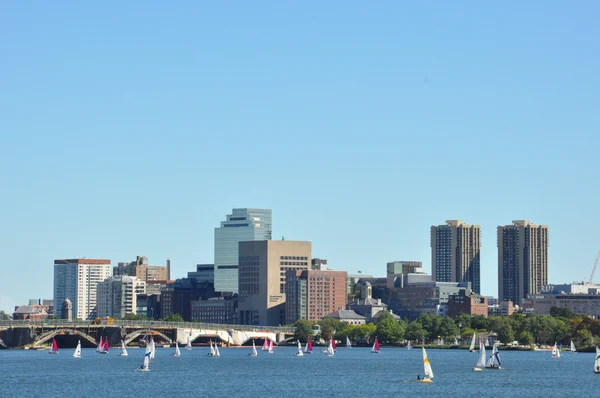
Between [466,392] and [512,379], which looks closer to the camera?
[466,392]

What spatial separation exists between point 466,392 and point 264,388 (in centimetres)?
2258

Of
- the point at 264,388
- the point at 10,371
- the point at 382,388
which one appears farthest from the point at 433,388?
the point at 10,371

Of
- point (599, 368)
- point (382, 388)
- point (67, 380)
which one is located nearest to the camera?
point (382, 388)

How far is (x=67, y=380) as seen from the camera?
543ft

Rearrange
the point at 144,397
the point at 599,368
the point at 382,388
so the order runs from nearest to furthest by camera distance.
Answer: the point at 144,397 < the point at 382,388 < the point at 599,368

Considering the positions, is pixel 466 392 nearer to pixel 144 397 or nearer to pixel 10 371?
pixel 144 397

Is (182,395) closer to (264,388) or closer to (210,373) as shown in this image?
(264,388)

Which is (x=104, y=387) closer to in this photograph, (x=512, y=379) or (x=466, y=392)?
(x=466, y=392)

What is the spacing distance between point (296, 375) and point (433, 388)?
34312 millimetres

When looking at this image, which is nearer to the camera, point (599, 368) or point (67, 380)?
point (67, 380)

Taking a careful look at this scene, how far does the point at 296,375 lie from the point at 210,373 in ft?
40.3

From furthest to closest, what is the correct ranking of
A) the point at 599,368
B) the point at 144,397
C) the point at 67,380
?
the point at 599,368
the point at 67,380
the point at 144,397

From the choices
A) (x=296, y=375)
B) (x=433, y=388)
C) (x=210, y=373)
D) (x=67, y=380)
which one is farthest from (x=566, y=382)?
(x=67, y=380)

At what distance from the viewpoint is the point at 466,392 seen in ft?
473
